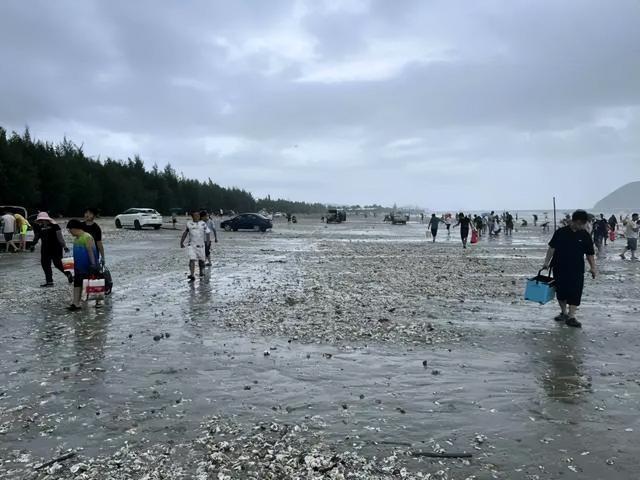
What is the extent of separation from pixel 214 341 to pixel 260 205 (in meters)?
157

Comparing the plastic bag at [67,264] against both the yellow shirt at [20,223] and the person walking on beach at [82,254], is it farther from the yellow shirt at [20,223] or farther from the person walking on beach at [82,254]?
the yellow shirt at [20,223]

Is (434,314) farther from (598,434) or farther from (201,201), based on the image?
(201,201)

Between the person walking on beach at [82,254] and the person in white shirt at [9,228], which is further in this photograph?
the person in white shirt at [9,228]

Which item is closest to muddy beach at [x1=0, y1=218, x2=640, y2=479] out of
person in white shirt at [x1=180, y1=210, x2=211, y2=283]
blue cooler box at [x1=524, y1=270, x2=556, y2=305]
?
blue cooler box at [x1=524, y1=270, x2=556, y2=305]

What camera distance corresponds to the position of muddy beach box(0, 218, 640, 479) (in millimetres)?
3805

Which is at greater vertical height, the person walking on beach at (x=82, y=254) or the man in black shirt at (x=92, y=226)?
the man in black shirt at (x=92, y=226)

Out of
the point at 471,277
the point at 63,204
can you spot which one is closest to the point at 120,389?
the point at 471,277

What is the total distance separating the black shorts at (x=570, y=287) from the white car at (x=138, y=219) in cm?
3891

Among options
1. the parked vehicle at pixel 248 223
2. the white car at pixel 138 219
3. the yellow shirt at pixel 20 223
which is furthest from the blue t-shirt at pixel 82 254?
the parked vehicle at pixel 248 223

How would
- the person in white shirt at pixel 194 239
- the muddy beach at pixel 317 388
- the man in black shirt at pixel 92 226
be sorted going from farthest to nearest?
the person in white shirt at pixel 194 239
the man in black shirt at pixel 92 226
the muddy beach at pixel 317 388

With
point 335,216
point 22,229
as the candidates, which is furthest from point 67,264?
point 335,216

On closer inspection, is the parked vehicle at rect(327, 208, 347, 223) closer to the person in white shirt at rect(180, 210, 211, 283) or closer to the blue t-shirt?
the person in white shirt at rect(180, 210, 211, 283)

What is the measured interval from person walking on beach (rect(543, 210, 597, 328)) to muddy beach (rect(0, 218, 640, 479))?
0.51 metres

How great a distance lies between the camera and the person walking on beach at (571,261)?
820cm
